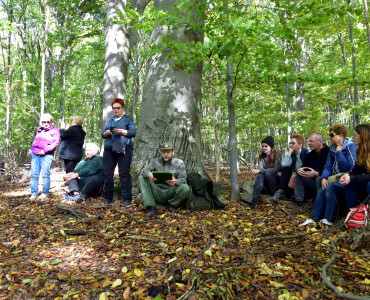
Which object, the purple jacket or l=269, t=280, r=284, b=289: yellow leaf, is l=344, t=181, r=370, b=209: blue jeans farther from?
the purple jacket

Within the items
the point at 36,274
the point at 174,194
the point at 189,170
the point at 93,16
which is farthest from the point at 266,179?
the point at 93,16

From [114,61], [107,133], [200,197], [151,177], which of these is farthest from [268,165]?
[114,61]

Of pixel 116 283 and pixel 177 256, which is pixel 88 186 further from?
pixel 116 283

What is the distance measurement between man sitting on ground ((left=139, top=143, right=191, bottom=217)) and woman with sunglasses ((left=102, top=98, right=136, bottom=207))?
50 centimetres

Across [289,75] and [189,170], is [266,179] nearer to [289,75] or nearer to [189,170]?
[189,170]

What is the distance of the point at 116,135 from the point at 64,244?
219cm

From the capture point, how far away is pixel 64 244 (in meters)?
3.22

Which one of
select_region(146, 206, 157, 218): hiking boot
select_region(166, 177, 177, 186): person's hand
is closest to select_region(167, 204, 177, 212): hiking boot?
select_region(146, 206, 157, 218): hiking boot

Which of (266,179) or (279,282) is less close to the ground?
(266,179)

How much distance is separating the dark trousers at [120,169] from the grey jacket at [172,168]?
45 cm

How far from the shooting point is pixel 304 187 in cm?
455

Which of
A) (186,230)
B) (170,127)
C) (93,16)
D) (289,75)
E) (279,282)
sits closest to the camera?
(279,282)

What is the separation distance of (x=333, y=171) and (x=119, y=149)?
3.64 metres

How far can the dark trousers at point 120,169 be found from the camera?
479cm
